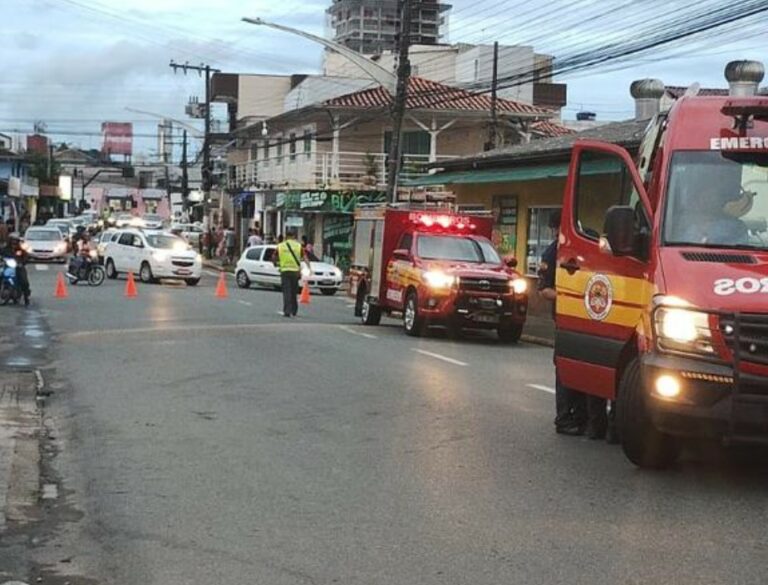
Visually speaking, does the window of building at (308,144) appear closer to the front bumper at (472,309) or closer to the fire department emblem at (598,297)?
the front bumper at (472,309)

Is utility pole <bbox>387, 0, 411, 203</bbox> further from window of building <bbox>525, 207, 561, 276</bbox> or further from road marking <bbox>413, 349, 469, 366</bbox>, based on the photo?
road marking <bbox>413, 349, 469, 366</bbox>

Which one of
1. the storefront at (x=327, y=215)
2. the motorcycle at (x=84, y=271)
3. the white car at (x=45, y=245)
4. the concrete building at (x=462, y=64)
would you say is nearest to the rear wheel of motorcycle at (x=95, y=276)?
the motorcycle at (x=84, y=271)

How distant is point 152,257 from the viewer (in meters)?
36.0

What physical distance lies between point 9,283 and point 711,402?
20.3 meters

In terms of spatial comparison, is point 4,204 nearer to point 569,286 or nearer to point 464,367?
point 464,367

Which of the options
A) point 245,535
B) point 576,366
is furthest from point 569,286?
point 245,535

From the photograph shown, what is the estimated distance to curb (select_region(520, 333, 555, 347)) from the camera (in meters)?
20.1

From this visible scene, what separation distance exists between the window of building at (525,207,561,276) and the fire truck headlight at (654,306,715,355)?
68.8 ft

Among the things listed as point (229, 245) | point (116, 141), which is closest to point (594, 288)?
point (229, 245)

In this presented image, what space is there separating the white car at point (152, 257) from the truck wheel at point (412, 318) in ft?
55.4

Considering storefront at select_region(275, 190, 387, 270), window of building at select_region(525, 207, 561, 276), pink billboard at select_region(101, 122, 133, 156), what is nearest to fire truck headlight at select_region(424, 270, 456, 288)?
window of building at select_region(525, 207, 561, 276)

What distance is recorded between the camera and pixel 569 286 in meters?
9.30

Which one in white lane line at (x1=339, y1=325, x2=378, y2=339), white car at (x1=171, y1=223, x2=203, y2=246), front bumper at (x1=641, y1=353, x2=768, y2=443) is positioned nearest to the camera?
front bumper at (x1=641, y1=353, x2=768, y2=443)

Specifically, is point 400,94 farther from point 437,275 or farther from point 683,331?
point 683,331
